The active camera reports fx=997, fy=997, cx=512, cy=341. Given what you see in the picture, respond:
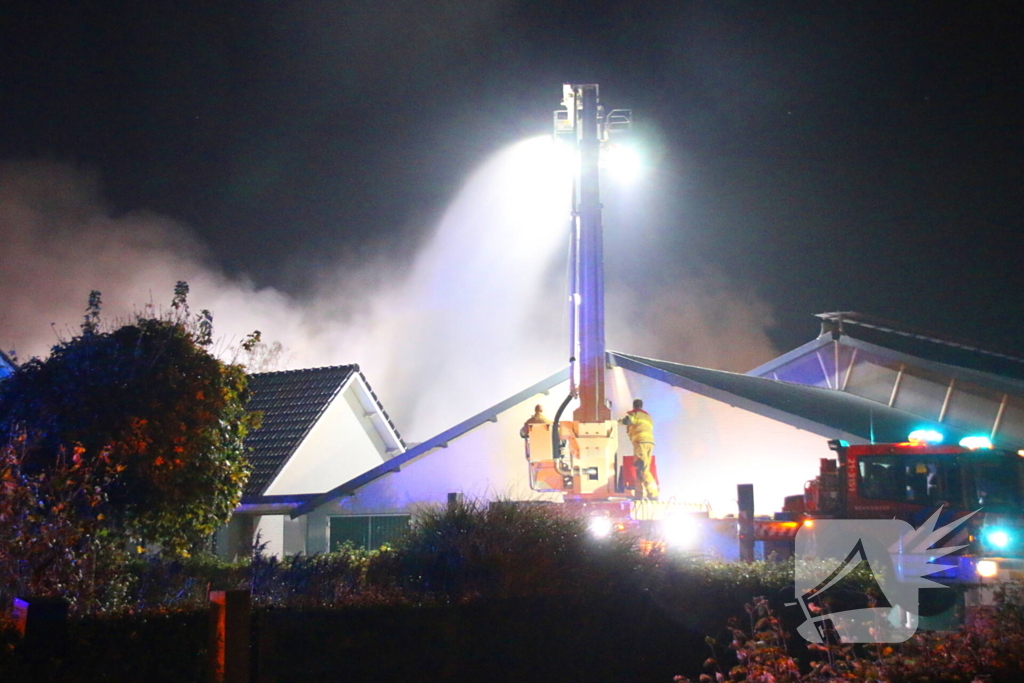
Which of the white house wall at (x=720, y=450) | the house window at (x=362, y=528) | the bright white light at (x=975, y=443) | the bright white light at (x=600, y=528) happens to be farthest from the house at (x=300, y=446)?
the bright white light at (x=975, y=443)

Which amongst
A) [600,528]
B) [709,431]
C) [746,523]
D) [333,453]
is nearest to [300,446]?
[333,453]

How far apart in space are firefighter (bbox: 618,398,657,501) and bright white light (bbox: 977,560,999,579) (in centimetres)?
686

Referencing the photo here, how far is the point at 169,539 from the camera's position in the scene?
13953 millimetres

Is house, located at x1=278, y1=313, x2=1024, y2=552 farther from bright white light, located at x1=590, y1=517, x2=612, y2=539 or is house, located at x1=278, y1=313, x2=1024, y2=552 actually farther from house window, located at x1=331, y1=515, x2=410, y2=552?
bright white light, located at x1=590, y1=517, x2=612, y2=539

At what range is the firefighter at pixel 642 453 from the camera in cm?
1789

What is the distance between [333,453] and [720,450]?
9903 mm

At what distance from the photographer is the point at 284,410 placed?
82.1 feet

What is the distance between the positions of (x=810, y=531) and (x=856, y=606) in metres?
2.32

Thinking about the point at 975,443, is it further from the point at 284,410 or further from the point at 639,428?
the point at 284,410

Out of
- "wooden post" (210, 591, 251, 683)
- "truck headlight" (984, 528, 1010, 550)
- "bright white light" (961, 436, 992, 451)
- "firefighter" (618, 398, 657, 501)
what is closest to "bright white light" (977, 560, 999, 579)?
"truck headlight" (984, 528, 1010, 550)

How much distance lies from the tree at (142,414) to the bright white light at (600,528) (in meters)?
5.25

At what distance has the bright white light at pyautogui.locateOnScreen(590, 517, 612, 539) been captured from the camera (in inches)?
453

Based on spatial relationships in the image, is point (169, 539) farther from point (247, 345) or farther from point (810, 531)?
point (810, 531)

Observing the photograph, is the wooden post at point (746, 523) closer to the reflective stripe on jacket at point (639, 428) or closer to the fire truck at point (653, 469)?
the fire truck at point (653, 469)
